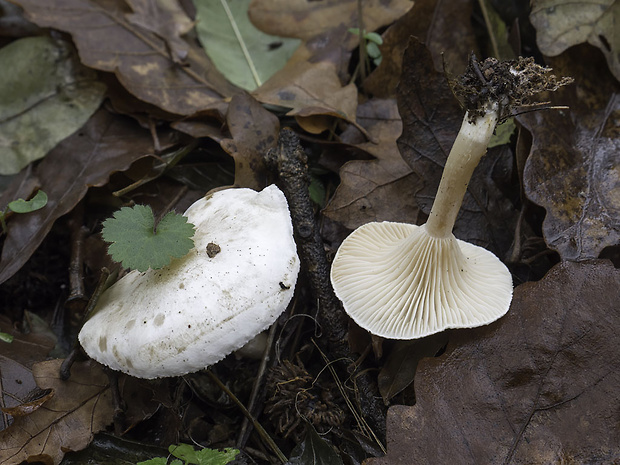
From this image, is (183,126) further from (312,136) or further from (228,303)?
(228,303)

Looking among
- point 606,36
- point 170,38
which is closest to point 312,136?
point 170,38

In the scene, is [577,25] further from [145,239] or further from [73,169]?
[73,169]

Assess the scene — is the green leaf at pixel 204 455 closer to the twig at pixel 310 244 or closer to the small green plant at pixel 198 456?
the small green plant at pixel 198 456

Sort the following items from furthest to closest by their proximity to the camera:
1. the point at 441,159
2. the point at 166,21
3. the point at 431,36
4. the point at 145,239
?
1. the point at 166,21
2. the point at 431,36
3. the point at 441,159
4. the point at 145,239

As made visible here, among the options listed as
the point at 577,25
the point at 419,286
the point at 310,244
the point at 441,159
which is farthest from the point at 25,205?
the point at 577,25

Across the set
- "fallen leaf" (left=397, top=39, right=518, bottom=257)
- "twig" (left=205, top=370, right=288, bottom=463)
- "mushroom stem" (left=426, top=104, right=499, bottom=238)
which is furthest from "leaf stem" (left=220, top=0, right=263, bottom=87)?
"twig" (left=205, top=370, right=288, bottom=463)

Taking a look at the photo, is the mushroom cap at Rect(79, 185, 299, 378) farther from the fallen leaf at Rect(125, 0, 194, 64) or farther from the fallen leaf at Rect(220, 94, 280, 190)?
the fallen leaf at Rect(125, 0, 194, 64)
